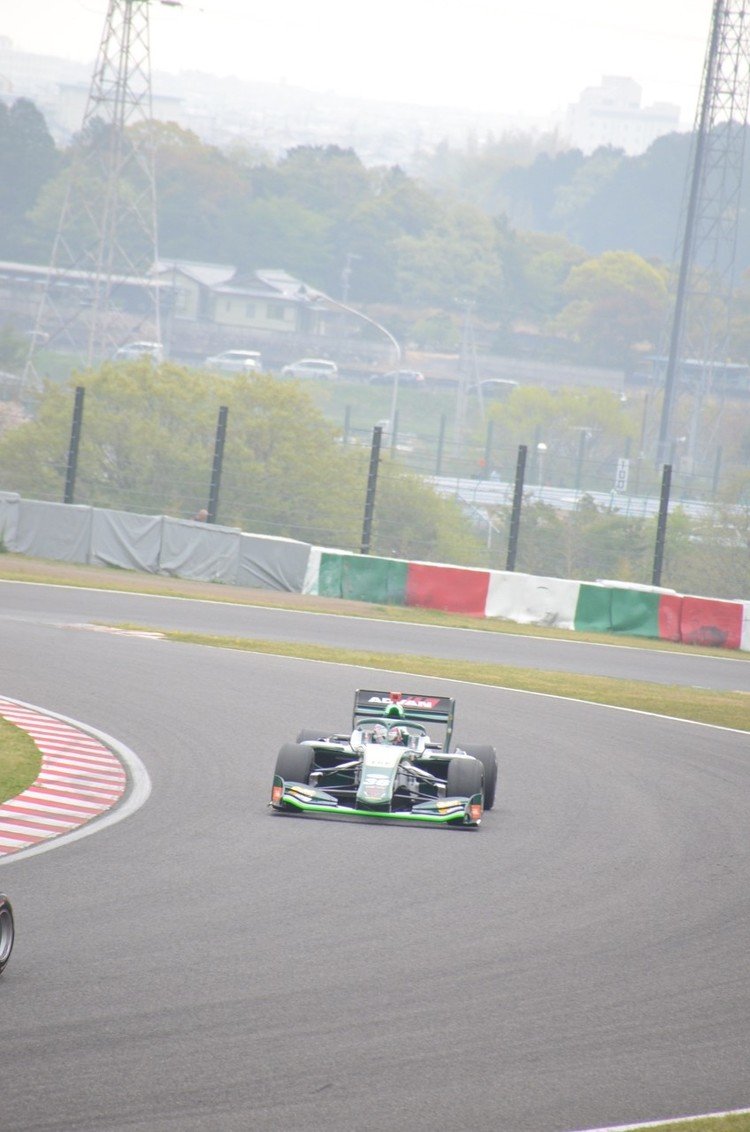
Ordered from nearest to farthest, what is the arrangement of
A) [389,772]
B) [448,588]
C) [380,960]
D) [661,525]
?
[380,960] < [389,772] < [448,588] < [661,525]

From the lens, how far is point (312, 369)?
11594 cm

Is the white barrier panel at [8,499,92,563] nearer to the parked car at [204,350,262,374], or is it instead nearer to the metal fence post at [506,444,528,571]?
the metal fence post at [506,444,528,571]

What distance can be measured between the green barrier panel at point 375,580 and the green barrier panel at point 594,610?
3.18 meters

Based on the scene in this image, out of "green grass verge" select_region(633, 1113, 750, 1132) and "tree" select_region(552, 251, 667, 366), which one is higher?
"tree" select_region(552, 251, 667, 366)

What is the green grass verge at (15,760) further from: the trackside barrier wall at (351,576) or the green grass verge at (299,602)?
the trackside barrier wall at (351,576)

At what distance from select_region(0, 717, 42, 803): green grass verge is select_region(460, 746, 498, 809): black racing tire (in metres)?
3.45

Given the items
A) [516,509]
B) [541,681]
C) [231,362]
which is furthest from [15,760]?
[231,362]

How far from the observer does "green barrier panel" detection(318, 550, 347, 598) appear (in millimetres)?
28000

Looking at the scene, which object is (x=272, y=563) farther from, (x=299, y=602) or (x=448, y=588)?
(x=448, y=588)

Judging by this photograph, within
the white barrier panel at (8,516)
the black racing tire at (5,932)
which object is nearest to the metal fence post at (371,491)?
the white barrier panel at (8,516)

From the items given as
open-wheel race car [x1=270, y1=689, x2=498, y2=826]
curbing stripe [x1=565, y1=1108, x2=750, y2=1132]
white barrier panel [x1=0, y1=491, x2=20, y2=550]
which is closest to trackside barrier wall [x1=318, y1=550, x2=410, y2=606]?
white barrier panel [x1=0, y1=491, x2=20, y2=550]

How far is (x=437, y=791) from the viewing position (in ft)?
38.4

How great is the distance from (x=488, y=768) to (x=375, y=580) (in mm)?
15846

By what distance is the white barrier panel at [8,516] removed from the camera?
29.7 metres
